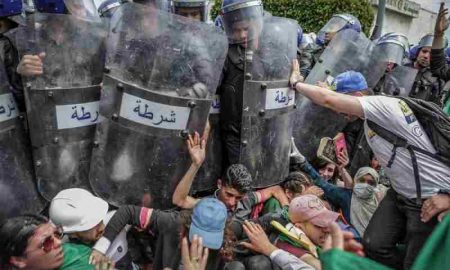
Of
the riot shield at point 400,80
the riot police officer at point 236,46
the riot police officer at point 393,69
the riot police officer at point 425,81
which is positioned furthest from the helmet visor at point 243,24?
the riot police officer at point 425,81

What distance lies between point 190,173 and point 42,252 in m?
0.98

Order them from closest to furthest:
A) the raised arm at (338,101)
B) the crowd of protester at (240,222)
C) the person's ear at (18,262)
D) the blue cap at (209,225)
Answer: the person's ear at (18,262)
the crowd of protester at (240,222)
the blue cap at (209,225)
the raised arm at (338,101)

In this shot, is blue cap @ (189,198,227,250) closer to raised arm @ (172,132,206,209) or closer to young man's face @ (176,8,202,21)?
raised arm @ (172,132,206,209)

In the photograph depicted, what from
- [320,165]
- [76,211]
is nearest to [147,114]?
[76,211]

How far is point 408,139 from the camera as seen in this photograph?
277cm

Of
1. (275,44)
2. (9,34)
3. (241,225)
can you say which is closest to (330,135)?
(275,44)

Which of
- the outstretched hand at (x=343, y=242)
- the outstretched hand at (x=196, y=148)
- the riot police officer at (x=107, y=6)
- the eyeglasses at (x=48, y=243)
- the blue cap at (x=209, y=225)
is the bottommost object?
the blue cap at (x=209, y=225)

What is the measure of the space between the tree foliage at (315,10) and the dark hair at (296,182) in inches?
313

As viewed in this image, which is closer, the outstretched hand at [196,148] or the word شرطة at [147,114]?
the word شرطة at [147,114]

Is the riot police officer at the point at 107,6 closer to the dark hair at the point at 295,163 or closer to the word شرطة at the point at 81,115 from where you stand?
the word شرطة at the point at 81,115

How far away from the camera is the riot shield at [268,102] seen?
335 cm

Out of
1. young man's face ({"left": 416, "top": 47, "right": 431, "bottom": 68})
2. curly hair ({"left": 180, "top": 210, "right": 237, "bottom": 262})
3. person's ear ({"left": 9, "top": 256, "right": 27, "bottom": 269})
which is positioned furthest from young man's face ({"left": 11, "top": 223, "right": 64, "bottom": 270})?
young man's face ({"left": 416, "top": 47, "right": 431, "bottom": 68})

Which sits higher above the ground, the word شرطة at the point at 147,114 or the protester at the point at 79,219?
the word شرطة at the point at 147,114

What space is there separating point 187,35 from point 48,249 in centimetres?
135
